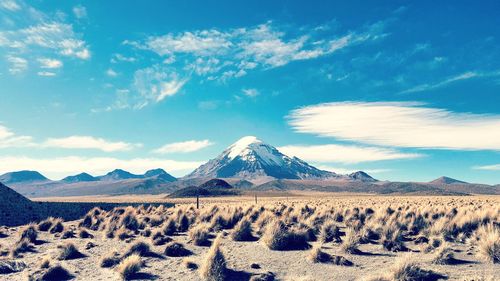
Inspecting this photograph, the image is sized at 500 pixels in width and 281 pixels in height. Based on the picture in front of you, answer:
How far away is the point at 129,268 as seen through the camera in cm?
1327

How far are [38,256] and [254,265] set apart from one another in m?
10.1

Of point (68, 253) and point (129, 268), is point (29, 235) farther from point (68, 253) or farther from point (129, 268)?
point (129, 268)

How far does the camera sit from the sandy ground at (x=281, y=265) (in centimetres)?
1241

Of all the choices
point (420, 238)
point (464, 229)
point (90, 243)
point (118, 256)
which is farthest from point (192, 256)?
point (464, 229)

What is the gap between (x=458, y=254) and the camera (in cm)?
1422

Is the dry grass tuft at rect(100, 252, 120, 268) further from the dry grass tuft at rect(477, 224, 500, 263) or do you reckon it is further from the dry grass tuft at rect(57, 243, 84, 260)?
the dry grass tuft at rect(477, 224, 500, 263)

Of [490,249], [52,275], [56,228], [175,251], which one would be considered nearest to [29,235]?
[56,228]

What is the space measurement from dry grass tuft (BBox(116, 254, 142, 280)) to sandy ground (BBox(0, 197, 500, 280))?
0.30 meters

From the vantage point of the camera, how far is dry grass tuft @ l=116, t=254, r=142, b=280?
515 inches

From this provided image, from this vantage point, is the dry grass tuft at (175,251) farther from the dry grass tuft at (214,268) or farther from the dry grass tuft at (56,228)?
the dry grass tuft at (56,228)

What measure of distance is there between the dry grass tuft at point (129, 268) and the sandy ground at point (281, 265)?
30 cm

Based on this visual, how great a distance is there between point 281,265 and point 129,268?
530cm

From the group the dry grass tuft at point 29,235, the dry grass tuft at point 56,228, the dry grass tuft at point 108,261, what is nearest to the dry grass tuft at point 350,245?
the dry grass tuft at point 108,261

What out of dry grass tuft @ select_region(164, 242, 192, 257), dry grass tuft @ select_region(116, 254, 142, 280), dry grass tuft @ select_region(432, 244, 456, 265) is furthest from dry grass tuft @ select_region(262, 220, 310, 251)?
dry grass tuft @ select_region(116, 254, 142, 280)
